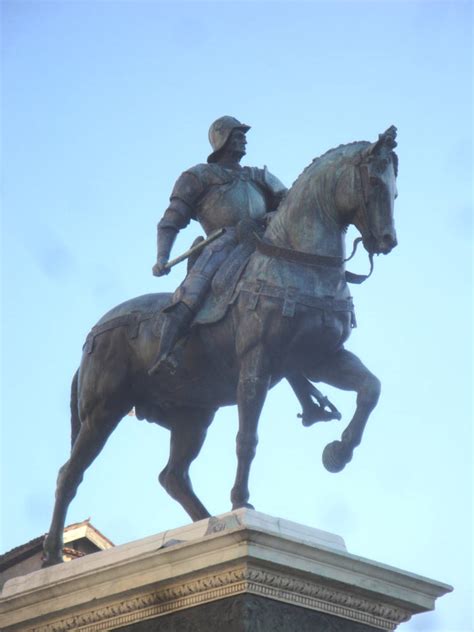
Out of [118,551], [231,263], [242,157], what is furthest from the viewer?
[242,157]

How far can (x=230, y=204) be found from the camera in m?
13.4

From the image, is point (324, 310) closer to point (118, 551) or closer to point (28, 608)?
point (118, 551)

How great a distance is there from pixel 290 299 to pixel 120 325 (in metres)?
1.87

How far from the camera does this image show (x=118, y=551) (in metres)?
12.0

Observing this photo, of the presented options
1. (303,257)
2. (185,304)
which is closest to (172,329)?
(185,304)

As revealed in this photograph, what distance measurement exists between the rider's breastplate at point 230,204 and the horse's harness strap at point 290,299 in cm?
106

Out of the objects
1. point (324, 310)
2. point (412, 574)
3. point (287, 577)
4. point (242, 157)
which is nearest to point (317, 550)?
point (287, 577)

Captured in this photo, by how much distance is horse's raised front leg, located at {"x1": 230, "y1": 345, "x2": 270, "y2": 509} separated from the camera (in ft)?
39.1

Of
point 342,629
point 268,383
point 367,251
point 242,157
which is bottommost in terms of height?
point 342,629

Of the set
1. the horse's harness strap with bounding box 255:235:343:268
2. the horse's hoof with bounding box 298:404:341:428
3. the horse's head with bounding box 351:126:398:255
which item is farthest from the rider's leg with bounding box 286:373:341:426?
the horse's head with bounding box 351:126:398:255

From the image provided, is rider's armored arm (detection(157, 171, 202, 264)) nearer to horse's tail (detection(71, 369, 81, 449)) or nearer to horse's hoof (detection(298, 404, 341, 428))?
horse's tail (detection(71, 369, 81, 449))

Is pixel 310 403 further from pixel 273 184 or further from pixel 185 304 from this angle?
pixel 273 184

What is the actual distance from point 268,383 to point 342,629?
1.96 meters

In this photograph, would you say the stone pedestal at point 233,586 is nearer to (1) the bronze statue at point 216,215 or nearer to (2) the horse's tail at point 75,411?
(1) the bronze statue at point 216,215
